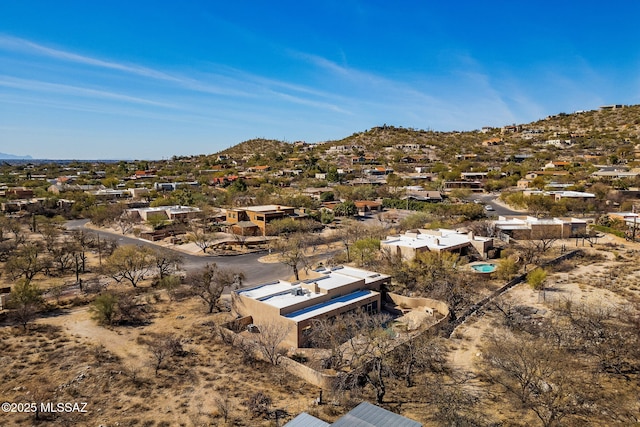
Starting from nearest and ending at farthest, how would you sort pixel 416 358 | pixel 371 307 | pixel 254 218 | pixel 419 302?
pixel 416 358
pixel 371 307
pixel 419 302
pixel 254 218

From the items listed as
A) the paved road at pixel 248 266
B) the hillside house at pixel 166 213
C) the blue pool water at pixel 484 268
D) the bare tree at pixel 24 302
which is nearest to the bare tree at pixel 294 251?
the paved road at pixel 248 266

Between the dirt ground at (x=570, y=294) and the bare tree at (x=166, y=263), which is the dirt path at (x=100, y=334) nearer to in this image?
the bare tree at (x=166, y=263)

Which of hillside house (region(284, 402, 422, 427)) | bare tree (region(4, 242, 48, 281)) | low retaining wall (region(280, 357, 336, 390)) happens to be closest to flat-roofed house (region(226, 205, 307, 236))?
bare tree (region(4, 242, 48, 281))

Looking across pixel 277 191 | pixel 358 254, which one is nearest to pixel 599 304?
pixel 358 254

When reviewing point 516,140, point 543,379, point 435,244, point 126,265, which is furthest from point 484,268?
point 516,140

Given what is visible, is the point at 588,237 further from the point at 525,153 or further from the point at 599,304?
the point at 525,153

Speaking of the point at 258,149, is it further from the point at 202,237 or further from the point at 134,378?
the point at 134,378

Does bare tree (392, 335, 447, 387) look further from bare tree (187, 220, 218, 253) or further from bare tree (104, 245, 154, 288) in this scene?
bare tree (187, 220, 218, 253)
